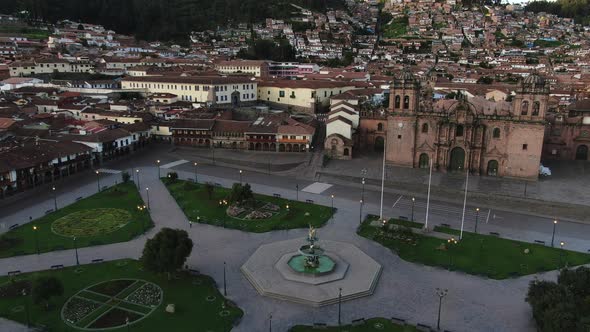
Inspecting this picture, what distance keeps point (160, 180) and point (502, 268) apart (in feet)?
118

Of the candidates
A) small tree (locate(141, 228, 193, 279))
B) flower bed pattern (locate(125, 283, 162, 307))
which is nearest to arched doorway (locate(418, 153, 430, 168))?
small tree (locate(141, 228, 193, 279))

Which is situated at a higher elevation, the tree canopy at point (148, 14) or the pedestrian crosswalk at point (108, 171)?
the tree canopy at point (148, 14)

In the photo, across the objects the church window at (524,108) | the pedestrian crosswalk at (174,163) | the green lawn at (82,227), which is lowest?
the green lawn at (82,227)

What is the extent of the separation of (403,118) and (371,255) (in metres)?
26.3

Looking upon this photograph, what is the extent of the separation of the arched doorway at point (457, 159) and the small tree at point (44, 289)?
143 ft

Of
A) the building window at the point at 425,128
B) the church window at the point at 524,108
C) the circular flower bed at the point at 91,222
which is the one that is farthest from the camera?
the building window at the point at 425,128

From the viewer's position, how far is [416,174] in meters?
55.4

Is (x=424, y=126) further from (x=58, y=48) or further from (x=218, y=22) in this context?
(x=218, y=22)

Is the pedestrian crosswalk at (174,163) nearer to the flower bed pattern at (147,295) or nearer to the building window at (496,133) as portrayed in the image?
the flower bed pattern at (147,295)

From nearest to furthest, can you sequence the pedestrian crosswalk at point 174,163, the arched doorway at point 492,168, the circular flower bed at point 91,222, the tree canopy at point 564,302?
the tree canopy at point 564,302
the circular flower bed at point 91,222
the arched doorway at point 492,168
the pedestrian crosswalk at point 174,163

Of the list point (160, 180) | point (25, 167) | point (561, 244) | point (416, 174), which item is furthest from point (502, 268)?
point (25, 167)

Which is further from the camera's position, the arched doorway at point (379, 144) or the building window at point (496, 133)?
the arched doorway at point (379, 144)

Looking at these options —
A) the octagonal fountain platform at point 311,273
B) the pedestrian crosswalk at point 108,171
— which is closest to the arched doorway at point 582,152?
the octagonal fountain platform at point 311,273

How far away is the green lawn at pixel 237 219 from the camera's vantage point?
134ft
